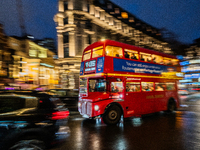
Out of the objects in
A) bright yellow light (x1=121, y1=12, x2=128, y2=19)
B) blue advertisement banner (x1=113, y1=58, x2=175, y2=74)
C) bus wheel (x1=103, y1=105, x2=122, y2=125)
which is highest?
bright yellow light (x1=121, y1=12, x2=128, y2=19)

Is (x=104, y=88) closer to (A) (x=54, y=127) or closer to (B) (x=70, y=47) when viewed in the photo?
(A) (x=54, y=127)

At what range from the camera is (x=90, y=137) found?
18.2 ft

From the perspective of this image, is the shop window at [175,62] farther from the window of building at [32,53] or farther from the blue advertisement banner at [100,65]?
the window of building at [32,53]

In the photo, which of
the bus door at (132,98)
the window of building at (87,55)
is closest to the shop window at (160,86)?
the bus door at (132,98)

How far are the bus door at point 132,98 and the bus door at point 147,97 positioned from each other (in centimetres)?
34

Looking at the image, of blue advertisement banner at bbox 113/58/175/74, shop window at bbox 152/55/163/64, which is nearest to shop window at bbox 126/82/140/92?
blue advertisement banner at bbox 113/58/175/74

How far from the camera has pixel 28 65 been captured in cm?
2491

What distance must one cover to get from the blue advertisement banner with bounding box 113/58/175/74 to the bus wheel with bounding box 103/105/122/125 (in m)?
1.98

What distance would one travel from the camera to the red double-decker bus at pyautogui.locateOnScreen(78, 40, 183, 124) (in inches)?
286

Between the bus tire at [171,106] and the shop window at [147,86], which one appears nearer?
the shop window at [147,86]

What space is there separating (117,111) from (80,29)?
21.3m

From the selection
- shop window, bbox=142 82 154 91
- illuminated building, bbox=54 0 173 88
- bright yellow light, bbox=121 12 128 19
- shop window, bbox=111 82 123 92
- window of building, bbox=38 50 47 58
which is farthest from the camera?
bright yellow light, bbox=121 12 128 19

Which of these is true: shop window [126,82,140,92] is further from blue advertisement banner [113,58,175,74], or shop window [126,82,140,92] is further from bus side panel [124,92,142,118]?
blue advertisement banner [113,58,175,74]

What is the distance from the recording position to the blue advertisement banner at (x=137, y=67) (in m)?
7.78
